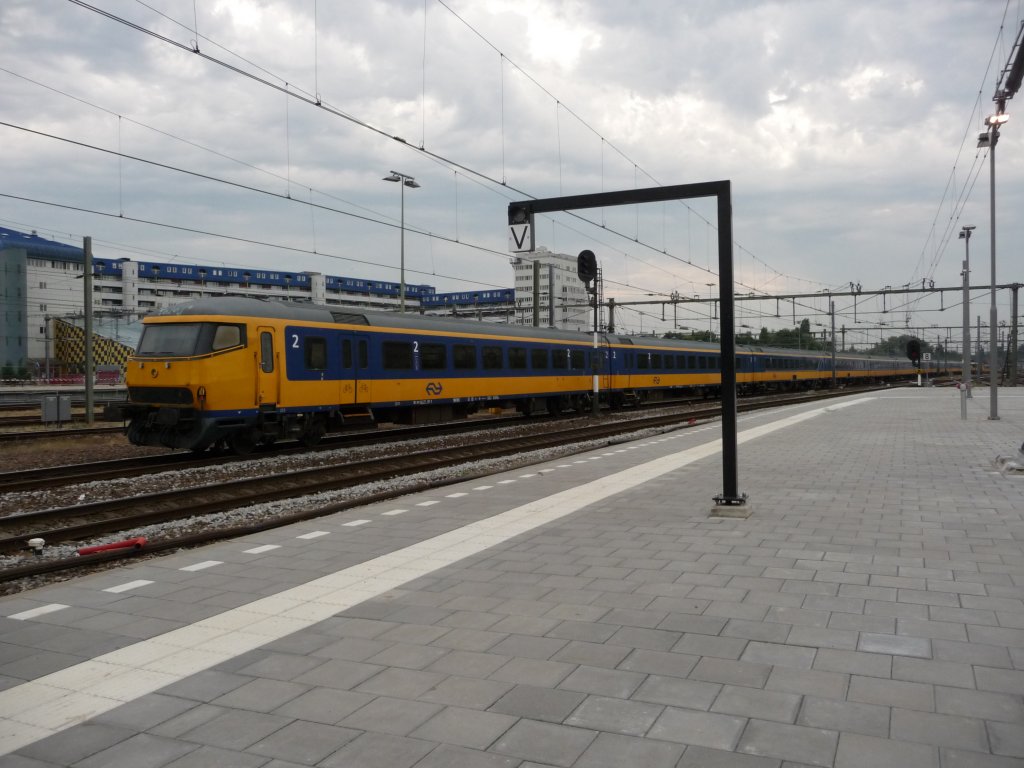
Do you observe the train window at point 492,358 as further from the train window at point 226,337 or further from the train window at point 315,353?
the train window at point 226,337

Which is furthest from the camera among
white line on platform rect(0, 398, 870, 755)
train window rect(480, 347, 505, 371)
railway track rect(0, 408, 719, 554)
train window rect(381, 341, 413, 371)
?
train window rect(480, 347, 505, 371)

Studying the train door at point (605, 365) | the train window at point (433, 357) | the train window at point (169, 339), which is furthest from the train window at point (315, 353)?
the train door at point (605, 365)

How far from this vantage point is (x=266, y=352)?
48.9ft

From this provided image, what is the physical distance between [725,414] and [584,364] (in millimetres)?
19544

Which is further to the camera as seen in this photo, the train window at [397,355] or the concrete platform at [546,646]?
the train window at [397,355]

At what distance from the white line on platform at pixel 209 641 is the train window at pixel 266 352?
831 centimetres

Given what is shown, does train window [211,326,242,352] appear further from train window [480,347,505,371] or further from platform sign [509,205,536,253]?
train window [480,347,505,371]

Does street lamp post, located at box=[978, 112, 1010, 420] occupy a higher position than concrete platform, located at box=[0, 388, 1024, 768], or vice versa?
street lamp post, located at box=[978, 112, 1010, 420]

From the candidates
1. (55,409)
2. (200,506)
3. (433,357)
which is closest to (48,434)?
(55,409)

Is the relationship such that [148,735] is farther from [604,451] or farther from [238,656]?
[604,451]

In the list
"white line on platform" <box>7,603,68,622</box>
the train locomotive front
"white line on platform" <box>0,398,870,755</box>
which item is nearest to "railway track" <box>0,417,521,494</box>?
the train locomotive front

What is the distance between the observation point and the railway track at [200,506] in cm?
770

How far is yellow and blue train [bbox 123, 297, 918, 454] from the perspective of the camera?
46.0ft

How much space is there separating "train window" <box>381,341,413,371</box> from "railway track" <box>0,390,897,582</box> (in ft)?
12.0
